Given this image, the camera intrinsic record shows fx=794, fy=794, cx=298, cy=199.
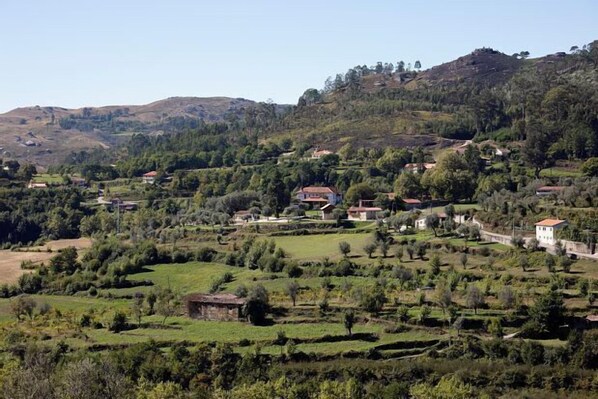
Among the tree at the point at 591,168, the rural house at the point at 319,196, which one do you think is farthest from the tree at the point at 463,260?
the rural house at the point at 319,196

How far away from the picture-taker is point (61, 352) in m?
36.5

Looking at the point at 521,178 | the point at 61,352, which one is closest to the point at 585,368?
the point at 61,352

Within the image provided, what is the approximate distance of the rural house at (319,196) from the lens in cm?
7386

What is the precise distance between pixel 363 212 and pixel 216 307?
82.2 ft

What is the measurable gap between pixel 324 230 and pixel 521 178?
19240 millimetres

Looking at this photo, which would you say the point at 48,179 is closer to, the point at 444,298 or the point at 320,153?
the point at 320,153

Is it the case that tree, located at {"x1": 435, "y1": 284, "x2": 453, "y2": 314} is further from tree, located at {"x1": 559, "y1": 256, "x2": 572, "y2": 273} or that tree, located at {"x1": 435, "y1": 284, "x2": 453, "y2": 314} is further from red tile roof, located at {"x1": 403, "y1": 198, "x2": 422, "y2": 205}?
red tile roof, located at {"x1": 403, "y1": 198, "x2": 422, "y2": 205}

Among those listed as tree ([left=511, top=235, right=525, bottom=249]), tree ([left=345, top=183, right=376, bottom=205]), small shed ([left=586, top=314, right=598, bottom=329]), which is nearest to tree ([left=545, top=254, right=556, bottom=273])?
tree ([left=511, top=235, right=525, bottom=249])

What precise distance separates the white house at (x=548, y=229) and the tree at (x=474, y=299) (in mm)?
11104

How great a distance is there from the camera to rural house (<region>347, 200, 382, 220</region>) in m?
64.4

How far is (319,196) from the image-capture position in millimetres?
74812

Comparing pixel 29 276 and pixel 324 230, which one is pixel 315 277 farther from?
pixel 29 276

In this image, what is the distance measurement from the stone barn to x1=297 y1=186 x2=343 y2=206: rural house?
30.9m

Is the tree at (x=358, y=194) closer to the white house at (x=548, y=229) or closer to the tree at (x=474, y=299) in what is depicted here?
the white house at (x=548, y=229)
